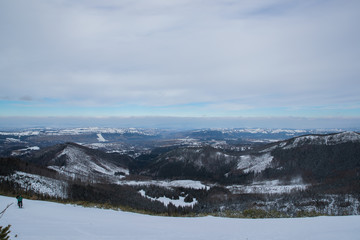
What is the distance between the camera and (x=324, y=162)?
423 feet

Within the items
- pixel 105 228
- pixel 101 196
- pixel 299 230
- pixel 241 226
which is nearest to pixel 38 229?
pixel 105 228

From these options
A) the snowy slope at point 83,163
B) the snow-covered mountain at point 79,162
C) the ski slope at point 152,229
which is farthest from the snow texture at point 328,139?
the ski slope at point 152,229

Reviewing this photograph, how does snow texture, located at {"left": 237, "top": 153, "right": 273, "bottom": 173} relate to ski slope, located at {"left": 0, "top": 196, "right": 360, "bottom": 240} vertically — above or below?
below

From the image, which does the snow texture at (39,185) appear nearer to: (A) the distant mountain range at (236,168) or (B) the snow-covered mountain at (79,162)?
(A) the distant mountain range at (236,168)

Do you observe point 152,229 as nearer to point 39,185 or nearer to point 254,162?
point 39,185

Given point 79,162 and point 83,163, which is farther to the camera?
point 83,163

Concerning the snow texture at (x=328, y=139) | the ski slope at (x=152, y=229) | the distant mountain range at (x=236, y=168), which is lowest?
the distant mountain range at (x=236, y=168)

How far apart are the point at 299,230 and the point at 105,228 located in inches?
613

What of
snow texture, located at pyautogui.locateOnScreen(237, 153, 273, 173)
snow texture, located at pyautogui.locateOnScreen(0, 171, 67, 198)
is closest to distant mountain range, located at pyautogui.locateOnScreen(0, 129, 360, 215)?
snow texture, located at pyautogui.locateOnScreen(237, 153, 273, 173)

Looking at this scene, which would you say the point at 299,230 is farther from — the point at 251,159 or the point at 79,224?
the point at 251,159

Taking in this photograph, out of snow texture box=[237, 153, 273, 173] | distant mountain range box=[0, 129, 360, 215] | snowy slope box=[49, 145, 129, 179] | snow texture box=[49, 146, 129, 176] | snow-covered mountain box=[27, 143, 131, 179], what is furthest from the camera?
snow texture box=[237, 153, 273, 173]

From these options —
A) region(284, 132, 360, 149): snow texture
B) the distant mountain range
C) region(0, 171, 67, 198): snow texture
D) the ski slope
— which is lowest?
the distant mountain range

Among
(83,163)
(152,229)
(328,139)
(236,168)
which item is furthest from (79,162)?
(328,139)

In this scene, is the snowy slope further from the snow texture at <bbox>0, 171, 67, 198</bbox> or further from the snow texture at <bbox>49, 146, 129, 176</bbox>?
the snow texture at <bbox>0, 171, 67, 198</bbox>
